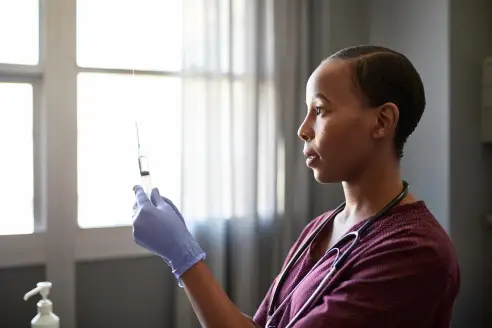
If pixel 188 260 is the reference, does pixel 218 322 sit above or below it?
below

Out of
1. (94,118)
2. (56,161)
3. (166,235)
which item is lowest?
(166,235)

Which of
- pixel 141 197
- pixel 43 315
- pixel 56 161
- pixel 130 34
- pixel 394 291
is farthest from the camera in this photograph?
pixel 130 34

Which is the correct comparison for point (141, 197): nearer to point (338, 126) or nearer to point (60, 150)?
point (338, 126)

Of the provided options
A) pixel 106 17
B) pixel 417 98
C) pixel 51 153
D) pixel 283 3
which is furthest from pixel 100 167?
pixel 417 98

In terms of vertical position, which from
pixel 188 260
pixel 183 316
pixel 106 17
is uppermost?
pixel 106 17

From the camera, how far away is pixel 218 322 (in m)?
0.91

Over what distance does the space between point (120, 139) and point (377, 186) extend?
1008 mm

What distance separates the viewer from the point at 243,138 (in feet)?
5.84

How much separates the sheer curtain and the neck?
0.80m

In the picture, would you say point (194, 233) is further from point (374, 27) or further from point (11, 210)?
point (374, 27)

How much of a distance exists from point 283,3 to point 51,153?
0.95 m

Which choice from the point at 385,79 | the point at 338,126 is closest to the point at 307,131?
the point at 338,126

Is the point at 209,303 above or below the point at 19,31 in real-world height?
below

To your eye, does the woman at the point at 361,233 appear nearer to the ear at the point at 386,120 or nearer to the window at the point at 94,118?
the ear at the point at 386,120
